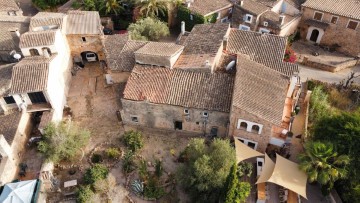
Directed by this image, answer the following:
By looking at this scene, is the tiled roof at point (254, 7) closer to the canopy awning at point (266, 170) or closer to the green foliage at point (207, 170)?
the canopy awning at point (266, 170)

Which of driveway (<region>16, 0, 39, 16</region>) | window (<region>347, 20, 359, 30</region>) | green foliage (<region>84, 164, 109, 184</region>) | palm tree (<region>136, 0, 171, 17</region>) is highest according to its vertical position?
window (<region>347, 20, 359, 30</region>)

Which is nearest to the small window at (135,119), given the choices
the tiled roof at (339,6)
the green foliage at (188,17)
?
the green foliage at (188,17)

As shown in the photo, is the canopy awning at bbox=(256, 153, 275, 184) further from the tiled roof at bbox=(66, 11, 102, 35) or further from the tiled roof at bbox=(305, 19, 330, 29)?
the tiled roof at bbox=(305, 19, 330, 29)

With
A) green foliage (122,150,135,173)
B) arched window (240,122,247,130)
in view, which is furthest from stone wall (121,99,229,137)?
green foliage (122,150,135,173)

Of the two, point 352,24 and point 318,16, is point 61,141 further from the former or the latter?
point 352,24

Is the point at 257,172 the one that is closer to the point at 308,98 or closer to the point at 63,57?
the point at 308,98

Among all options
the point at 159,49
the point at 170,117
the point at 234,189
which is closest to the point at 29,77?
the point at 159,49
